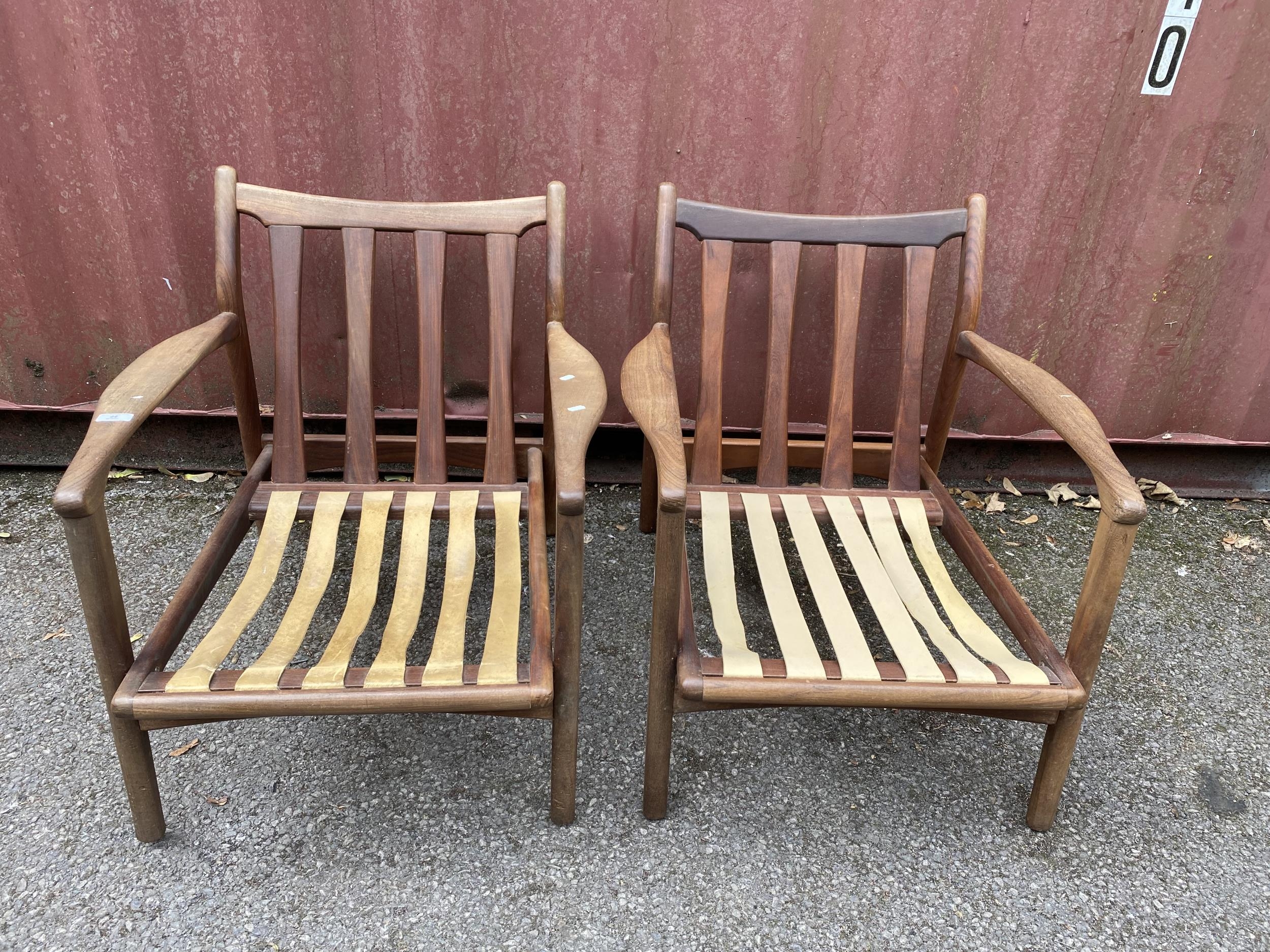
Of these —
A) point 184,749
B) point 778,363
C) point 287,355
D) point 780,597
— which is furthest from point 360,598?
point 778,363

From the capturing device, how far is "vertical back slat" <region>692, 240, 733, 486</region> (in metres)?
1.81

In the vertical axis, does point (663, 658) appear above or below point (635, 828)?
above

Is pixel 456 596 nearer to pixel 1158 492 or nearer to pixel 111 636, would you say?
pixel 111 636

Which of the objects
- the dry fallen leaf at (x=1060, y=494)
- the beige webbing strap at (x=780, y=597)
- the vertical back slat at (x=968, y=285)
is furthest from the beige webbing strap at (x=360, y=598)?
the dry fallen leaf at (x=1060, y=494)

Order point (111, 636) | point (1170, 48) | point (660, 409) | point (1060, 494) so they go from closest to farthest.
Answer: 1. point (111, 636)
2. point (660, 409)
3. point (1170, 48)
4. point (1060, 494)

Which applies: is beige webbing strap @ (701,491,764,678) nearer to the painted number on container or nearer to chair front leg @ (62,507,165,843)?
chair front leg @ (62,507,165,843)

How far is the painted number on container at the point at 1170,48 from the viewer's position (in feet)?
6.30

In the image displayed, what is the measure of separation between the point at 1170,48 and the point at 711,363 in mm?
1421

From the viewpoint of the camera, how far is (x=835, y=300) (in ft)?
6.19

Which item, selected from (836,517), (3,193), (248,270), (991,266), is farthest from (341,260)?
(991,266)

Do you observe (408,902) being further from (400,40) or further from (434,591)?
(400,40)

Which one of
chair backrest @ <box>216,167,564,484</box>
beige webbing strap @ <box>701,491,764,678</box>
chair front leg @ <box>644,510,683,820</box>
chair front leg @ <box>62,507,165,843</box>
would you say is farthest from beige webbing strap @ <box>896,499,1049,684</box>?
chair front leg @ <box>62,507,165,843</box>

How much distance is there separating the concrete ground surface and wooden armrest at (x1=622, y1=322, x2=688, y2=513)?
2.13 feet

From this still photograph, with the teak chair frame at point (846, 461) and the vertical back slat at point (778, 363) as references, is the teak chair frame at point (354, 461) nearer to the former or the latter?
the teak chair frame at point (846, 461)
